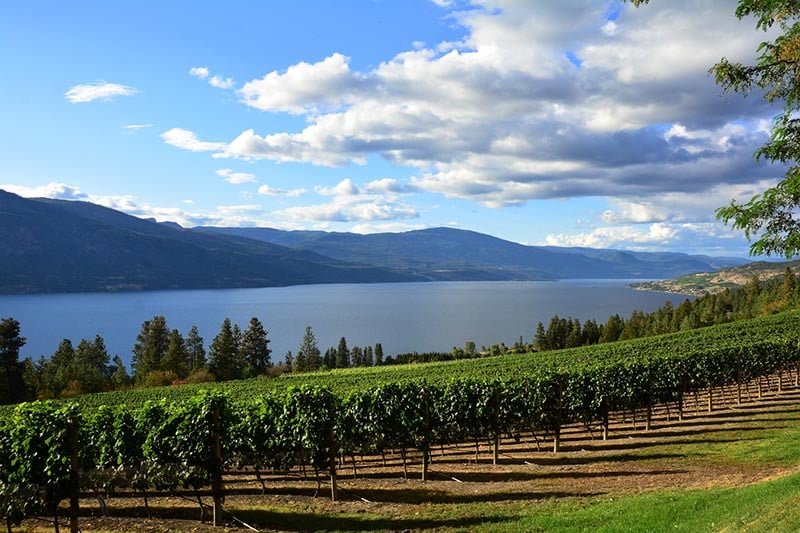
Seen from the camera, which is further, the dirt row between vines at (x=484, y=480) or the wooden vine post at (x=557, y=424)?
the wooden vine post at (x=557, y=424)

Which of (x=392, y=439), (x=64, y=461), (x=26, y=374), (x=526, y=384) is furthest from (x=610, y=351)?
(x=26, y=374)

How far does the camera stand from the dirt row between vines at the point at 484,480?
13.7 metres

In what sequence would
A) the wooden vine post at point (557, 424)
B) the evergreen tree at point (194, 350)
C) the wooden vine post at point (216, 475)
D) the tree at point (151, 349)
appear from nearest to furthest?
1. the wooden vine post at point (216, 475)
2. the wooden vine post at point (557, 424)
3. the tree at point (151, 349)
4. the evergreen tree at point (194, 350)

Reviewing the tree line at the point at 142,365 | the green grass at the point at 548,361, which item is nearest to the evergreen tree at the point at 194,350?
the tree line at the point at 142,365

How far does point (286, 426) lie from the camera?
53.9ft

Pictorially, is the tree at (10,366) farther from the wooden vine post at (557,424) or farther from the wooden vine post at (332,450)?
the wooden vine post at (557,424)

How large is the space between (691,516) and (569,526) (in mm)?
2350

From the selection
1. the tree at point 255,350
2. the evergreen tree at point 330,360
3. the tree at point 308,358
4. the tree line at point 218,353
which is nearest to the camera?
the tree line at point 218,353

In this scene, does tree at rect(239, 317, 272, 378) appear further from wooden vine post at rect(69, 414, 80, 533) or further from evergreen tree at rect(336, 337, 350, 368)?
wooden vine post at rect(69, 414, 80, 533)

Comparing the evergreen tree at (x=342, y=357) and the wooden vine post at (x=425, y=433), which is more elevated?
the wooden vine post at (x=425, y=433)

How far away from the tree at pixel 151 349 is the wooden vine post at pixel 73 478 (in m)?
78.5

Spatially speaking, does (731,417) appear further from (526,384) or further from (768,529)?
(768,529)

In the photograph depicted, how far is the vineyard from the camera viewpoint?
11.9m

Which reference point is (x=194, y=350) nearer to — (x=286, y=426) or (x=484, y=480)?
(x=286, y=426)
